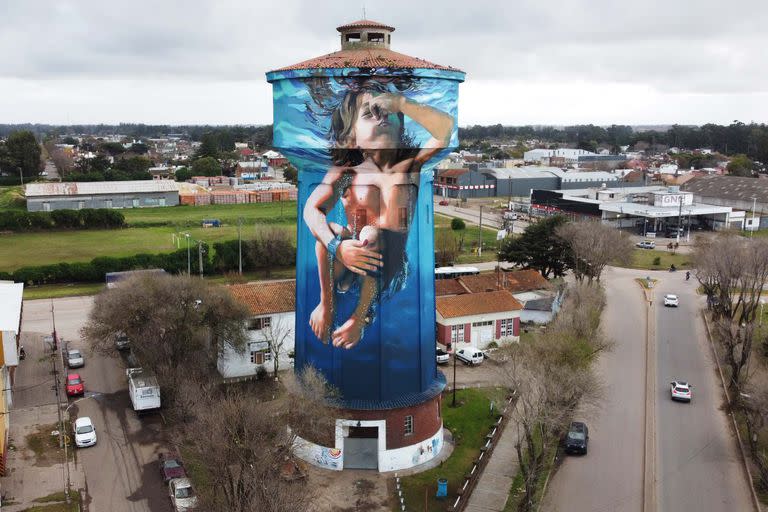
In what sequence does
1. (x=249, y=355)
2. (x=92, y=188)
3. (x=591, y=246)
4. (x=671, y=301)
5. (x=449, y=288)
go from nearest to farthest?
(x=249, y=355)
(x=449, y=288)
(x=591, y=246)
(x=671, y=301)
(x=92, y=188)

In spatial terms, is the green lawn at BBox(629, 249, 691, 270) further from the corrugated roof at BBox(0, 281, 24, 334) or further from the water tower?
the corrugated roof at BBox(0, 281, 24, 334)

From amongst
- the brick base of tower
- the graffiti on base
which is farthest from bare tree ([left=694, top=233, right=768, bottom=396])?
the graffiti on base

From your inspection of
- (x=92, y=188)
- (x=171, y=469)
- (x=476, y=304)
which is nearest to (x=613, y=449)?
(x=476, y=304)

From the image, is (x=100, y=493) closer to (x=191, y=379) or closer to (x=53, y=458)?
(x=53, y=458)

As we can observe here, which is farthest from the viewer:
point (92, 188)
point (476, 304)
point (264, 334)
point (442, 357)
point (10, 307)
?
point (92, 188)

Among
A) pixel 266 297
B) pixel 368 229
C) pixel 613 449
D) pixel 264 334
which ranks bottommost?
pixel 613 449

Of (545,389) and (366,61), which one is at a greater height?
(366,61)

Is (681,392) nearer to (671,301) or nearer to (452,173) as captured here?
(671,301)
